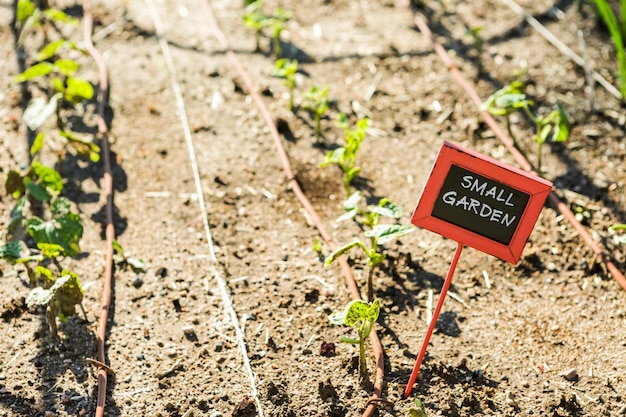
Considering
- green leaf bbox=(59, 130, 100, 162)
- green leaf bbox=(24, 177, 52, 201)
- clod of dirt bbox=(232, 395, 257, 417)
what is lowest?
clod of dirt bbox=(232, 395, 257, 417)

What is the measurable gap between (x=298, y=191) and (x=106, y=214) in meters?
0.76

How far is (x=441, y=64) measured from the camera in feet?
12.2

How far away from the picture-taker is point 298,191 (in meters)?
2.95

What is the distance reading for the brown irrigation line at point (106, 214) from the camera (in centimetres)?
219

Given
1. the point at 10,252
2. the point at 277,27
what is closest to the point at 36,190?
the point at 10,252

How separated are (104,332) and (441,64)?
2.21 m

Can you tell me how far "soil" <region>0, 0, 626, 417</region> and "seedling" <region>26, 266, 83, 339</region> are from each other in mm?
119

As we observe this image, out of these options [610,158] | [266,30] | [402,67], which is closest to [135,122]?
[266,30]

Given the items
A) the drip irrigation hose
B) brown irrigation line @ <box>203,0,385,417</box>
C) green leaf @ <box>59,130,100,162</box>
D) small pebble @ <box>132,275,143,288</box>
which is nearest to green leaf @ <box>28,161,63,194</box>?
green leaf @ <box>59,130,100,162</box>

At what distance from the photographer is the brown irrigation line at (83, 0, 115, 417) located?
7.19 feet

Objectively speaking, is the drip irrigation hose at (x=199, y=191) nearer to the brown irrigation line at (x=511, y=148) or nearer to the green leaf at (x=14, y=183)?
the green leaf at (x=14, y=183)

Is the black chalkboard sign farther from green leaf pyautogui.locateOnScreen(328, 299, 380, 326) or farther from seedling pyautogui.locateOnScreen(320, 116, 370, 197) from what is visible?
seedling pyautogui.locateOnScreen(320, 116, 370, 197)

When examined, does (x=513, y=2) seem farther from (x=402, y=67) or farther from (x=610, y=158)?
(x=610, y=158)

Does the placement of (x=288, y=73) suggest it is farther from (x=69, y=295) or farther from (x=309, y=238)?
(x=69, y=295)
